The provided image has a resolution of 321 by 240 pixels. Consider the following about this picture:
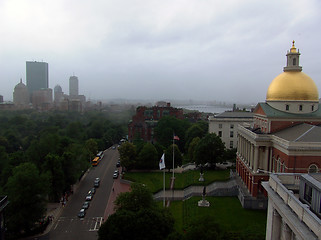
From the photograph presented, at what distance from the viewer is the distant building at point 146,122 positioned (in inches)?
2950

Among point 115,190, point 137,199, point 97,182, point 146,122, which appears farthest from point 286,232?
point 146,122

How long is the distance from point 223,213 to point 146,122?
49151 millimetres

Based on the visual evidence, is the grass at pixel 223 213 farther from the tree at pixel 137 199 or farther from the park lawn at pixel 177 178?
the tree at pixel 137 199

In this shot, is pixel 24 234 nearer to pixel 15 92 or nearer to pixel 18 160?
pixel 18 160

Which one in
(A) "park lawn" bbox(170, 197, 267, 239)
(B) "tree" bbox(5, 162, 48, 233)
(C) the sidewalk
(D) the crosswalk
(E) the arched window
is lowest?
(D) the crosswalk

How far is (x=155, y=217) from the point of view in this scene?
789 inches

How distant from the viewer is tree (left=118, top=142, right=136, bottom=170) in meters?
45.8

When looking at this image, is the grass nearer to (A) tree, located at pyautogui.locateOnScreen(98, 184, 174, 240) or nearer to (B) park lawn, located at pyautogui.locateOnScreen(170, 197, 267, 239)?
(B) park lawn, located at pyautogui.locateOnScreen(170, 197, 267, 239)

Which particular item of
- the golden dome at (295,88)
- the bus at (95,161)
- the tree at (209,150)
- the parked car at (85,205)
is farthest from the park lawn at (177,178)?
the golden dome at (295,88)

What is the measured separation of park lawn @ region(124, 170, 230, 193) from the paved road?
430cm

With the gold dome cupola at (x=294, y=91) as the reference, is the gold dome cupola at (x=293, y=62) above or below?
above

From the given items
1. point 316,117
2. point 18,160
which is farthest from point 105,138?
point 316,117

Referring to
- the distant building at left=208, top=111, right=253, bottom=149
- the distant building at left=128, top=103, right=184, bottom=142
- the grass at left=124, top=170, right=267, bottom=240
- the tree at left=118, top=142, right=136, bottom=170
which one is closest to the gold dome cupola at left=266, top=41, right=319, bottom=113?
the grass at left=124, top=170, right=267, bottom=240

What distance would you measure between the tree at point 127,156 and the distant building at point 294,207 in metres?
32.6
